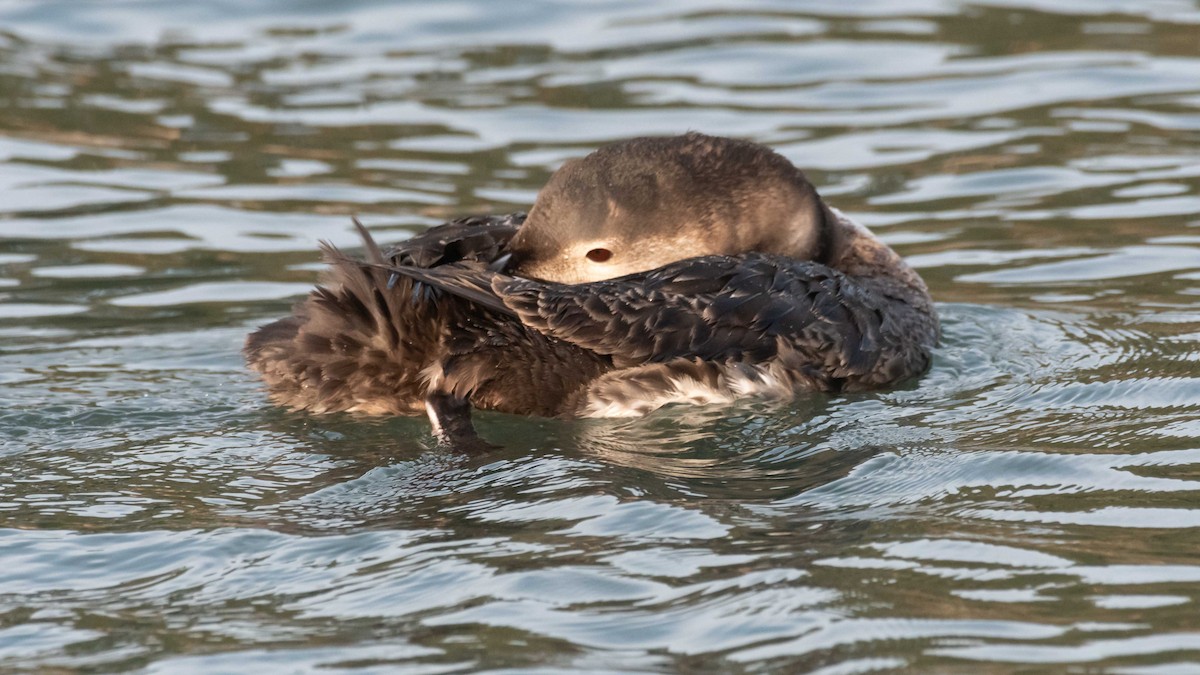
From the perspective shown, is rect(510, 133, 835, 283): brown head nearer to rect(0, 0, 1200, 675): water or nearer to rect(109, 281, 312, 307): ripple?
rect(0, 0, 1200, 675): water

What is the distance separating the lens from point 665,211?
6.08 m

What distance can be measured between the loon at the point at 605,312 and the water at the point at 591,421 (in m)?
0.13

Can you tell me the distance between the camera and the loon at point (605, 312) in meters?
5.38

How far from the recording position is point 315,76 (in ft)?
36.7

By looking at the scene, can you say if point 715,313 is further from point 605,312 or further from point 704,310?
point 605,312

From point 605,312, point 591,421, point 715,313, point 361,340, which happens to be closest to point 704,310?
point 715,313

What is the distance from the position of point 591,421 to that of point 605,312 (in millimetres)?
361

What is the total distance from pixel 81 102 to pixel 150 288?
3309 millimetres

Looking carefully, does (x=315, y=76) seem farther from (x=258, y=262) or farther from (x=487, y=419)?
(x=487, y=419)

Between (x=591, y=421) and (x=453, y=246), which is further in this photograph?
(x=453, y=246)

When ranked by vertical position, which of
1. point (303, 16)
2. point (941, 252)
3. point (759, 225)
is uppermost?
point (303, 16)

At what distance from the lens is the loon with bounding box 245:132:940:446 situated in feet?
17.6

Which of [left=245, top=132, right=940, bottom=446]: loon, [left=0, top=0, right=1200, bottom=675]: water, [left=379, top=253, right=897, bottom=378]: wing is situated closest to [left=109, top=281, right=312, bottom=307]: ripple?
[left=0, top=0, right=1200, bottom=675]: water

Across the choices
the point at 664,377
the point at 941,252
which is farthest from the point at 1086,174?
the point at 664,377
